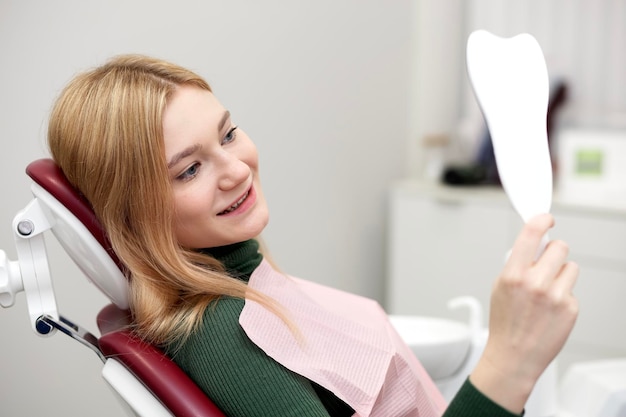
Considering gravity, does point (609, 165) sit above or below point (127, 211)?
below

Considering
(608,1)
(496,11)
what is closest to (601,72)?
(608,1)

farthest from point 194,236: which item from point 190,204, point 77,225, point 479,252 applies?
point 479,252

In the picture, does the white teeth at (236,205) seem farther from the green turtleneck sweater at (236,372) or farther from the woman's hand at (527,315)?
the woman's hand at (527,315)

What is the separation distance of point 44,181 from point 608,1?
97.0 inches

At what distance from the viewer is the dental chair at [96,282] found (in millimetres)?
1102

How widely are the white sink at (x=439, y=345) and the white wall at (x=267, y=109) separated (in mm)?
707

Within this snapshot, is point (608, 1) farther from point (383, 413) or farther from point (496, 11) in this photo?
point (383, 413)

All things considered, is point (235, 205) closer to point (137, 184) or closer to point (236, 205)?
point (236, 205)

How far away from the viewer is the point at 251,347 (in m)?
1.09

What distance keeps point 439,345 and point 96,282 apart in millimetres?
807

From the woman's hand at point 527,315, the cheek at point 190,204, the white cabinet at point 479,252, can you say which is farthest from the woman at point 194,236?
the white cabinet at point 479,252

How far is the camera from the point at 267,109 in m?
2.37

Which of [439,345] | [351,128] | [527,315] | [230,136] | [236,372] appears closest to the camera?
[527,315]

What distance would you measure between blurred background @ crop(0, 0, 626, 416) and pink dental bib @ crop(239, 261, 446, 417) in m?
0.64
